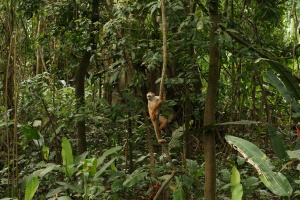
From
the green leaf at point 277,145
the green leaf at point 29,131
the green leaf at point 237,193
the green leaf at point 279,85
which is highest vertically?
the green leaf at point 279,85

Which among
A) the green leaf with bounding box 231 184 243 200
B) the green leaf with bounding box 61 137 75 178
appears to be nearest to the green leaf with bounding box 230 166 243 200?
the green leaf with bounding box 231 184 243 200

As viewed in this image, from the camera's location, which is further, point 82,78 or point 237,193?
point 82,78

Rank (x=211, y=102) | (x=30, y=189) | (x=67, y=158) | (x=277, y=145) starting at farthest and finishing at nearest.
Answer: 1. (x=67, y=158)
2. (x=30, y=189)
3. (x=277, y=145)
4. (x=211, y=102)

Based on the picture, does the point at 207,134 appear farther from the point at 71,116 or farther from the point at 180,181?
the point at 71,116

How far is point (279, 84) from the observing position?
3.36 m

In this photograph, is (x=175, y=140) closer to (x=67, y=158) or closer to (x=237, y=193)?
(x=237, y=193)

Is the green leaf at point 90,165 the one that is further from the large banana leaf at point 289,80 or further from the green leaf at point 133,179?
the large banana leaf at point 289,80

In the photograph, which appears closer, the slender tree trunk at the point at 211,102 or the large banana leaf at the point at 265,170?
the large banana leaf at the point at 265,170

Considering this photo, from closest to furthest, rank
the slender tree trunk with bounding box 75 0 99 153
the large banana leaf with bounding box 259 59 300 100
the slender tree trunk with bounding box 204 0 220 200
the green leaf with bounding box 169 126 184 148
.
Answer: the slender tree trunk with bounding box 204 0 220 200, the large banana leaf with bounding box 259 59 300 100, the green leaf with bounding box 169 126 184 148, the slender tree trunk with bounding box 75 0 99 153

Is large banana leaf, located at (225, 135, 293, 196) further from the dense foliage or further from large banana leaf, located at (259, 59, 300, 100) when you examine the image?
large banana leaf, located at (259, 59, 300, 100)

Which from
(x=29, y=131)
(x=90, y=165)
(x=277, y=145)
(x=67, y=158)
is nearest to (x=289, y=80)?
(x=277, y=145)

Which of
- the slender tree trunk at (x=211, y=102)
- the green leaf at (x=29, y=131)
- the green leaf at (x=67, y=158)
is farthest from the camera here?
the green leaf at (x=29, y=131)

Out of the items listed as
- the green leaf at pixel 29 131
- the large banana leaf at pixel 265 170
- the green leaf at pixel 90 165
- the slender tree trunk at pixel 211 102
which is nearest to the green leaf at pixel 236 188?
the slender tree trunk at pixel 211 102

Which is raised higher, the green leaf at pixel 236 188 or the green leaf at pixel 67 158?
the green leaf at pixel 67 158
